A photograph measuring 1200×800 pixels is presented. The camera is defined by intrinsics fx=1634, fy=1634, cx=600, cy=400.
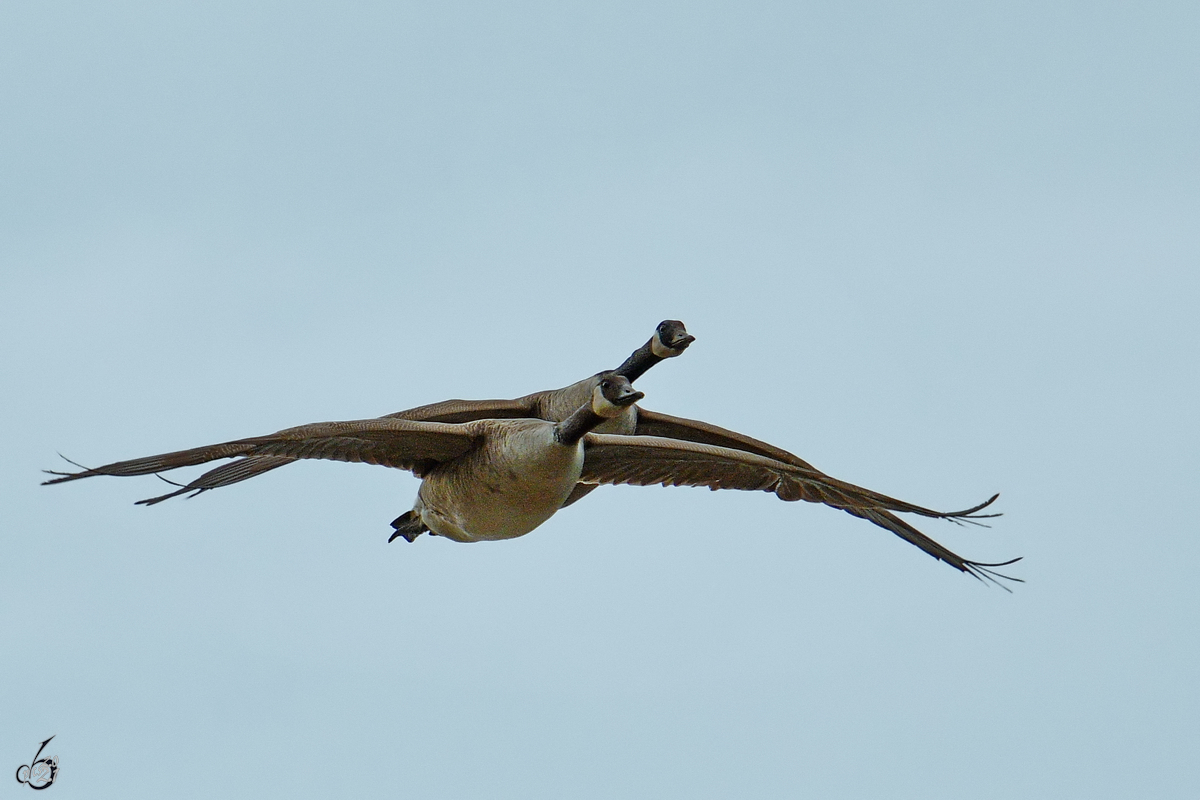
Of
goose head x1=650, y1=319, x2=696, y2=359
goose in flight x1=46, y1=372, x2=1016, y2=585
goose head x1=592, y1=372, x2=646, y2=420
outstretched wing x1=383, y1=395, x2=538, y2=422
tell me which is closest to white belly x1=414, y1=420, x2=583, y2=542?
goose in flight x1=46, y1=372, x2=1016, y2=585

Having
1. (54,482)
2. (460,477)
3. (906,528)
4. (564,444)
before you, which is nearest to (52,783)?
(54,482)

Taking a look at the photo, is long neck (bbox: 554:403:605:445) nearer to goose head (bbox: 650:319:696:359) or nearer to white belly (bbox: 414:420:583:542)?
white belly (bbox: 414:420:583:542)

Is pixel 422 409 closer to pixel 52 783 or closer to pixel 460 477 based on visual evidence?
pixel 460 477

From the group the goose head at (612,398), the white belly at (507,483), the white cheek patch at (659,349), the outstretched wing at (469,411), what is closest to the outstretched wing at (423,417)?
the outstretched wing at (469,411)

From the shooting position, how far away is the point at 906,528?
13.3 meters

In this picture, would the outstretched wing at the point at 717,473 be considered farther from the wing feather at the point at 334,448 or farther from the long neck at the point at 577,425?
the wing feather at the point at 334,448

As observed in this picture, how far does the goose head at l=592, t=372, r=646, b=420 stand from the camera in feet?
37.2

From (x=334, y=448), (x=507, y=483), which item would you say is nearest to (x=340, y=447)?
(x=334, y=448)

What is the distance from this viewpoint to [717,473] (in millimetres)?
12695

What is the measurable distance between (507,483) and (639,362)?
2.53m

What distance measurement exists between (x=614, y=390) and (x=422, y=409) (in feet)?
9.38

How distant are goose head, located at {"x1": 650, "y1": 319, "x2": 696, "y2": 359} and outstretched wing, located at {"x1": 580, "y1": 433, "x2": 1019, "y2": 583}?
1089 mm

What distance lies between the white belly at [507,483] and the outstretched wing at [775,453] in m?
1.76

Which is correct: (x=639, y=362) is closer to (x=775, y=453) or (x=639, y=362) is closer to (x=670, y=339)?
(x=670, y=339)
